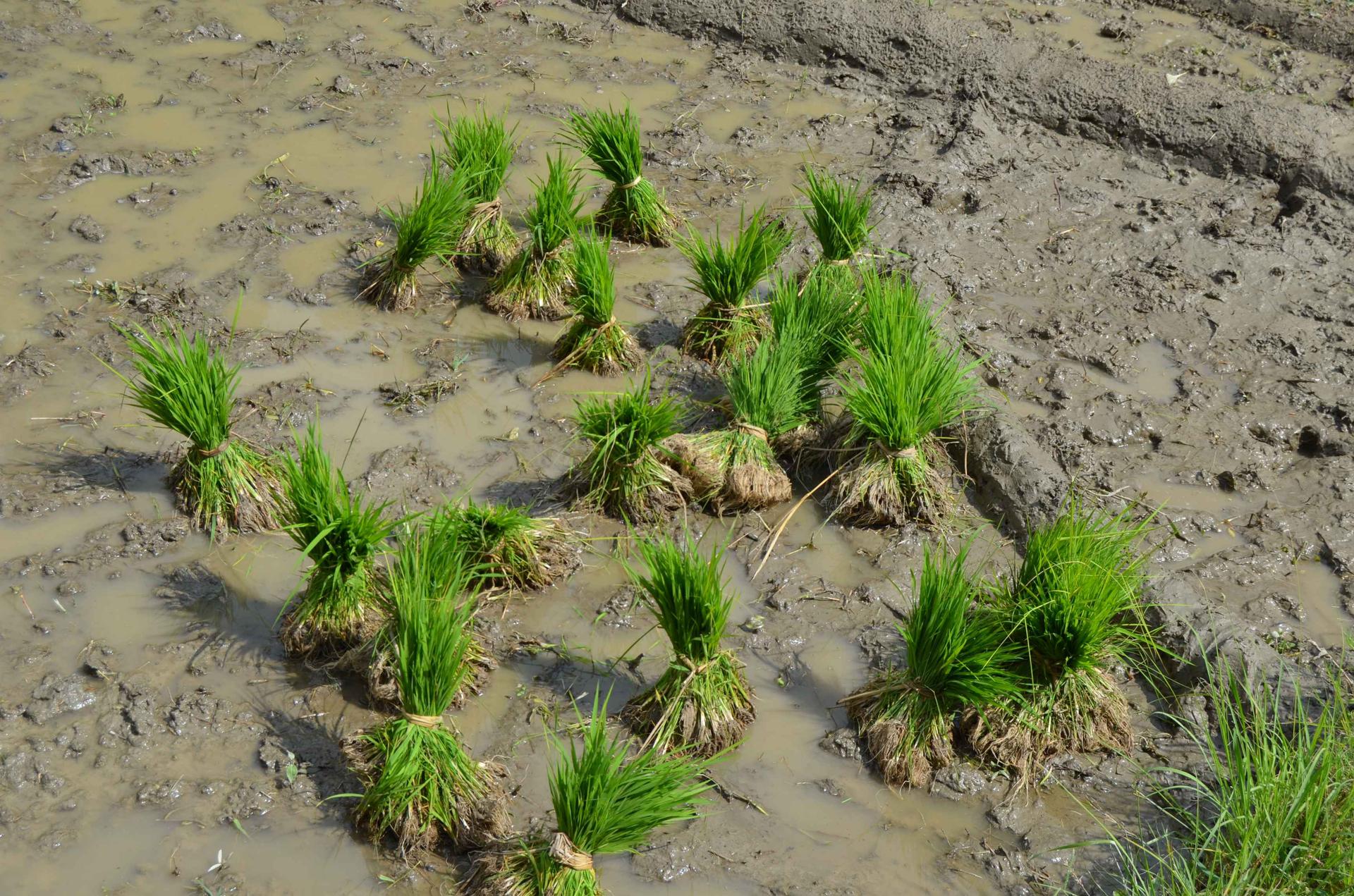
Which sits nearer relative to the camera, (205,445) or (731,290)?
(205,445)

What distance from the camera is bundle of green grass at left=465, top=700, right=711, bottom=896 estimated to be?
305 cm

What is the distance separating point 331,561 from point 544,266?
6.67 ft

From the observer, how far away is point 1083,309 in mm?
5527

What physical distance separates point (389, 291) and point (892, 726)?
9.88 feet

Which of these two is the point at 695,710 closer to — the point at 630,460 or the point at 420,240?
the point at 630,460

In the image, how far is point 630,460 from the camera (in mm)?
4336

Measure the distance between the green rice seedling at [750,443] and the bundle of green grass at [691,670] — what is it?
2.57 feet

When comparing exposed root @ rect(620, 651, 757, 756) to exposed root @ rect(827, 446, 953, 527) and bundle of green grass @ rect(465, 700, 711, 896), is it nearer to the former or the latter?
bundle of green grass @ rect(465, 700, 711, 896)

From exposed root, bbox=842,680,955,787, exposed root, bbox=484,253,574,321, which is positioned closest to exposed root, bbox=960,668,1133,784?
exposed root, bbox=842,680,955,787

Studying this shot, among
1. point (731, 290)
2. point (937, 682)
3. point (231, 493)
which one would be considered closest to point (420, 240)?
point (731, 290)

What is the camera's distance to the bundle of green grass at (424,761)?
3311mm

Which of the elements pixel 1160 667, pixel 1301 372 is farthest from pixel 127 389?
pixel 1301 372

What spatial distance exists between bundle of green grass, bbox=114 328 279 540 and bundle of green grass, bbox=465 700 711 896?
170cm

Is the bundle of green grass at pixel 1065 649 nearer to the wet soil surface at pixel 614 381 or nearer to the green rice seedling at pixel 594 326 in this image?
the wet soil surface at pixel 614 381
